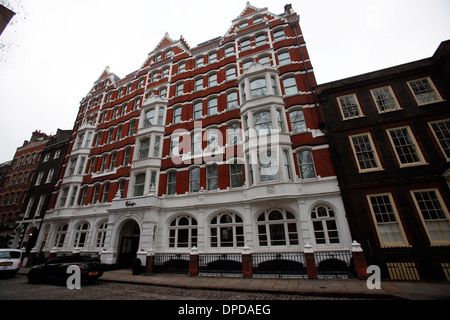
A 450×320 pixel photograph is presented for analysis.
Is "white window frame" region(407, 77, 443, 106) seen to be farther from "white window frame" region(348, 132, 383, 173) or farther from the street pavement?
the street pavement

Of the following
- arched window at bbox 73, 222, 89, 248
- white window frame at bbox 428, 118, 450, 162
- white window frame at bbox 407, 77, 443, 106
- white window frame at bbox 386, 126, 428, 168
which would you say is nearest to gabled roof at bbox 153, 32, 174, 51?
arched window at bbox 73, 222, 89, 248

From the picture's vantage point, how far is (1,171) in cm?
3344

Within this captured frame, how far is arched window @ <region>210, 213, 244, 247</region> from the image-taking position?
13820 mm

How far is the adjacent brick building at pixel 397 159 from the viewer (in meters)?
9.95

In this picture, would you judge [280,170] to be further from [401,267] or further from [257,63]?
[257,63]

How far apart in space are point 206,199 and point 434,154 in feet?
47.9

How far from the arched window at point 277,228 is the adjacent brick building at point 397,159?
3452mm

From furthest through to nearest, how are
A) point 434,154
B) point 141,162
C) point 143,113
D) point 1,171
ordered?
1. point 1,171
2. point 143,113
3. point 141,162
4. point 434,154

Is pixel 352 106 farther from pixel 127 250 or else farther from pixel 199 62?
pixel 127 250

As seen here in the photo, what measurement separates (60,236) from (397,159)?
100 ft

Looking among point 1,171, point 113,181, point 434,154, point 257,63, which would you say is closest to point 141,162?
point 113,181

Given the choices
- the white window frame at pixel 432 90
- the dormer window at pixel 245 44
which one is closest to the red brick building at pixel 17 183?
the dormer window at pixel 245 44

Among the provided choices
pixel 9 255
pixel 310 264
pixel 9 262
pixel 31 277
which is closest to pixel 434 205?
pixel 310 264

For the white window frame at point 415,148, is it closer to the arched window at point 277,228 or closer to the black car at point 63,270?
the arched window at point 277,228
